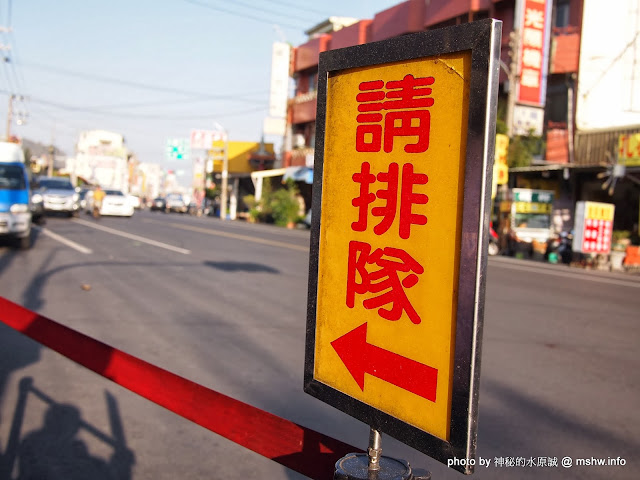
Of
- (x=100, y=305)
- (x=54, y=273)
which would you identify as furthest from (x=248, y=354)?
(x=54, y=273)

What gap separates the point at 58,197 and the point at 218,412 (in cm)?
3016

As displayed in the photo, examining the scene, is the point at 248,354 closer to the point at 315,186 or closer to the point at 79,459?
the point at 79,459

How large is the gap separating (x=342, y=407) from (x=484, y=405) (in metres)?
3.78

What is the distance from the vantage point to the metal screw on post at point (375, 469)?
60.1 inches

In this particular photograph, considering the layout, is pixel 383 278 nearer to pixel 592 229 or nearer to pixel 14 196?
pixel 14 196

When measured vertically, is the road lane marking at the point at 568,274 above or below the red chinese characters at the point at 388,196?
below

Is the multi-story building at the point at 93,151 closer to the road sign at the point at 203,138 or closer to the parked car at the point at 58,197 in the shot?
the road sign at the point at 203,138

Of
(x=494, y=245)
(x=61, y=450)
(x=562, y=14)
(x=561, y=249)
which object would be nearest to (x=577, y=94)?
(x=562, y=14)

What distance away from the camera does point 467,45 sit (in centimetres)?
129

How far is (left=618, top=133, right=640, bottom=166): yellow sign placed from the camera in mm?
20688

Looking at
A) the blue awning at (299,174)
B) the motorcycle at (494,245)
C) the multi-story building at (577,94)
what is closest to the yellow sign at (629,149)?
the multi-story building at (577,94)

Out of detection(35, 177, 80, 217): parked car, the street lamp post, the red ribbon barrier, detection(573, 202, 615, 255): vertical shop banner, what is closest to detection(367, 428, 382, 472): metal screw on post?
the red ribbon barrier

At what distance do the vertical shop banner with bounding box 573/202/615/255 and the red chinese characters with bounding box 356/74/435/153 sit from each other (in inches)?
736

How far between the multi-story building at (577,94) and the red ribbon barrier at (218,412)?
69.9 ft
